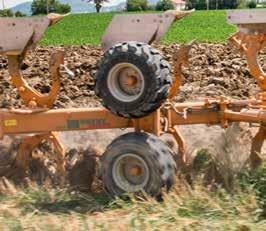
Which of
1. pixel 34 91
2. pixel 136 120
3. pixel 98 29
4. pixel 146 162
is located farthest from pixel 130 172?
pixel 98 29

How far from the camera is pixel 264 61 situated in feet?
46.9

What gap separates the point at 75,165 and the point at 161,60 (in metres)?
1.51

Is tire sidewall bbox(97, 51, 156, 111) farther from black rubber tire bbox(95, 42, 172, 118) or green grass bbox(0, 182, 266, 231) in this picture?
green grass bbox(0, 182, 266, 231)

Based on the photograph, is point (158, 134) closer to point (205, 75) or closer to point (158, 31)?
point (158, 31)

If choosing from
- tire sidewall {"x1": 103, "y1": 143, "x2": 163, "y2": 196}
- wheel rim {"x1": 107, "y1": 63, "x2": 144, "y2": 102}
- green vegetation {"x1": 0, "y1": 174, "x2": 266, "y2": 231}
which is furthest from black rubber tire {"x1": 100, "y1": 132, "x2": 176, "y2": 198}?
wheel rim {"x1": 107, "y1": 63, "x2": 144, "y2": 102}

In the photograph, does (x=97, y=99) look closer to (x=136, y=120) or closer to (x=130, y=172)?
(x=136, y=120)

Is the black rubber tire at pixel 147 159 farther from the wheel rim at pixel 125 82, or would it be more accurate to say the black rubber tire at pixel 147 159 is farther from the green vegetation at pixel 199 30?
the green vegetation at pixel 199 30

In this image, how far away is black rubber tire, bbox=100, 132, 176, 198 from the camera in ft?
19.3

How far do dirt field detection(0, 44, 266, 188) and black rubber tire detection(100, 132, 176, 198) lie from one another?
793mm

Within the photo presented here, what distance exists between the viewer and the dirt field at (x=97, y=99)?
7.43 meters

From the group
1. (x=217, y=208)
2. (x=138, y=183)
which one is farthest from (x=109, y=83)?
(x=217, y=208)

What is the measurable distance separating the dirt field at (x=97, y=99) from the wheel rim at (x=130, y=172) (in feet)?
2.68

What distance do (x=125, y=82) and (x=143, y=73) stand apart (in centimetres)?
22

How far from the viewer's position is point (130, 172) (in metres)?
6.08
